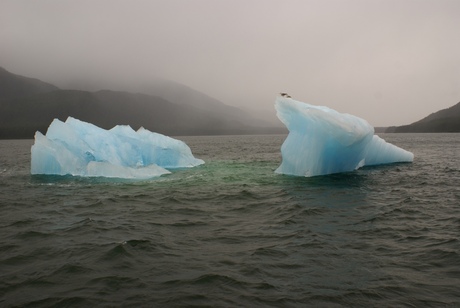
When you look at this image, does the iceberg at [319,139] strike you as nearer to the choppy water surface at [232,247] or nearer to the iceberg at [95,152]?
the choppy water surface at [232,247]

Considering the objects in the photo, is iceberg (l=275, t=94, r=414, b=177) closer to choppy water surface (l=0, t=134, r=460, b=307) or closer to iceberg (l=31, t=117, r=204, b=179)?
choppy water surface (l=0, t=134, r=460, b=307)

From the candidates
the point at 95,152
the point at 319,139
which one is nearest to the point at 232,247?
the point at 319,139

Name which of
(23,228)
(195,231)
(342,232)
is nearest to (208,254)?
(195,231)

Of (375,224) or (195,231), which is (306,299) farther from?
(375,224)

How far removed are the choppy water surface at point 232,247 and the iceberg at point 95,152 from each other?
440 centimetres

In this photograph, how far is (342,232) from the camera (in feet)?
26.4

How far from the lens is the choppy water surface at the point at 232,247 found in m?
5.11

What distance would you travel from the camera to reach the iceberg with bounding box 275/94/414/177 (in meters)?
16.0

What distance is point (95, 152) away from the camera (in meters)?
19.0

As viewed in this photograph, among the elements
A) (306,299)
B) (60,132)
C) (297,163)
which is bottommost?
(306,299)

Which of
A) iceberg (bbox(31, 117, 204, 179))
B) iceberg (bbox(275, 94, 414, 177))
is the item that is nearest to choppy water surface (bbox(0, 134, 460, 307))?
iceberg (bbox(275, 94, 414, 177))

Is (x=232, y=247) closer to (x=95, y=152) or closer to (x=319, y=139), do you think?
(x=319, y=139)

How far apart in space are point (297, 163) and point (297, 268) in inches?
458

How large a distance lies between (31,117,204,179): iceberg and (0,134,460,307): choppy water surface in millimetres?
4399
